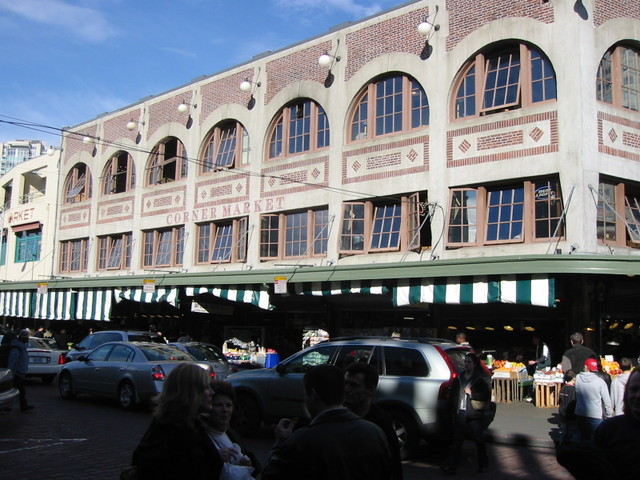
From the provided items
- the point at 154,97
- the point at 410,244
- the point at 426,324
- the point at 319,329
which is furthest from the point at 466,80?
the point at 154,97

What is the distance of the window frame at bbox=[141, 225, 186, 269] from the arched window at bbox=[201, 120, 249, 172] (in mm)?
2738

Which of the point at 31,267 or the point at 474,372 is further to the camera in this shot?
the point at 31,267

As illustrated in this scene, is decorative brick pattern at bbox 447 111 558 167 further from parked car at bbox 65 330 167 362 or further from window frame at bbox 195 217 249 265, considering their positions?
parked car at bbox 65 330 167 362

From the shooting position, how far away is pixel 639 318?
1633 cm

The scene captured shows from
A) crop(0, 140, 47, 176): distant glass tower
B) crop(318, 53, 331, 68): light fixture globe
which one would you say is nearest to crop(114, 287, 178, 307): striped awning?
crop(318, 53, 331, 68): light fixture globe

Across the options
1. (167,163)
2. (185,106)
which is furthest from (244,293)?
(185,106)

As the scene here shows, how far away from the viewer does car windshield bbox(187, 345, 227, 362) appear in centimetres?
1622

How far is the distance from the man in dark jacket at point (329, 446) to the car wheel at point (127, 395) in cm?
1140

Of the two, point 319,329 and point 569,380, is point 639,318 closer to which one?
point 569,380

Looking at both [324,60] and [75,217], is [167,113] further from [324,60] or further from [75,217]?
[324,60]

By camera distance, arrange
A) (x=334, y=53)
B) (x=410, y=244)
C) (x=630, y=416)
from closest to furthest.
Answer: (x=630, y=416)
(x=410, y=244)
(x=334, y=53)

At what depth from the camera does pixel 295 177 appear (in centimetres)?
2141

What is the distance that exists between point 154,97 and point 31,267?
11.7 meters

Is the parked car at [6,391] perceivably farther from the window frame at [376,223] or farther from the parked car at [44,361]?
the window frame at [376,223]
